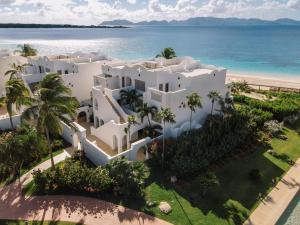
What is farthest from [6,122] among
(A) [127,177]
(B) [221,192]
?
(B) [221,192]

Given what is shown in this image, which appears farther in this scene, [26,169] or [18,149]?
[26,169]

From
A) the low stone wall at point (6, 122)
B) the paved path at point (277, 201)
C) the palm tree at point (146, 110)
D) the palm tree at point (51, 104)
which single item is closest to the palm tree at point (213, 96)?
the palm tree at point (146, 110)

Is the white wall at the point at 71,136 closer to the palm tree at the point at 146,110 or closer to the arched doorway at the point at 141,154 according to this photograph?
the arched doorway at the point at 141,154

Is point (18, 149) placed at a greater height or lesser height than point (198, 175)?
greater

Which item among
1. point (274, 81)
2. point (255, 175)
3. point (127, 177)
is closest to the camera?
point (127, 177)

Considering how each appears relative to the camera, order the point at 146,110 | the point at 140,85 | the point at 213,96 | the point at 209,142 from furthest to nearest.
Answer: the point at 140,85 → the point at 213,96 → the point at 146,110 → the point at 209,142

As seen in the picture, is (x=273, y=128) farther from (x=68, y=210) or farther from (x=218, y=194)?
(x=68, y=210)

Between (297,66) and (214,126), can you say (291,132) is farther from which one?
(297,66)

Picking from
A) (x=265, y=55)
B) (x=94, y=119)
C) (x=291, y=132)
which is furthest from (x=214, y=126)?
(x=265, y=55)
